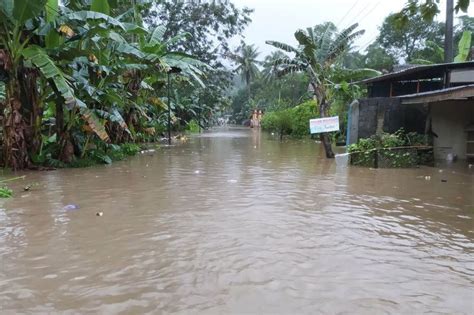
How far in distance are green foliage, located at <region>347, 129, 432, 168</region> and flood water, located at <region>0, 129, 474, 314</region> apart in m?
3.41

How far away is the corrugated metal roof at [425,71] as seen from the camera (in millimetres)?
16781

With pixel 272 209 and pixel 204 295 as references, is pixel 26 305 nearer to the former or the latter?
pixel 204 295

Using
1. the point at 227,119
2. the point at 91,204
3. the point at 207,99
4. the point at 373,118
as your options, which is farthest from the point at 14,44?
the point at 227,119

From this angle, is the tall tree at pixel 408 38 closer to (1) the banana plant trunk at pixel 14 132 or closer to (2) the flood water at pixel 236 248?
(2) the flood water at pixel 236 248

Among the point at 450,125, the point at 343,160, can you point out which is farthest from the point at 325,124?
the point at 450,125

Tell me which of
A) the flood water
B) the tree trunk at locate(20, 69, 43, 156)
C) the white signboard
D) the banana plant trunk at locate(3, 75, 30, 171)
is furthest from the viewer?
the white signboard

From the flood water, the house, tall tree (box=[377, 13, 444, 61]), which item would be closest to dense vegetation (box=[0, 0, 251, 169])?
the flood water

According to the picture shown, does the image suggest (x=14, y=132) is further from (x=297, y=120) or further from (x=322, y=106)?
(x=297, y=120)

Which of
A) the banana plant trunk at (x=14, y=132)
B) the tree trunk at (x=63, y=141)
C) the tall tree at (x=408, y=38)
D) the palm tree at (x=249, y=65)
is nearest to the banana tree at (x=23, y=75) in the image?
the banana plant trunk at (x=14, y=132)

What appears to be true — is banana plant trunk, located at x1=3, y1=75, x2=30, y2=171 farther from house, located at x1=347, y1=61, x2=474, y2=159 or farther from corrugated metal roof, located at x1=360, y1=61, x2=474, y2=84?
corrugated metal roof, located at x1=360, y1=61, x2=474, y2=84

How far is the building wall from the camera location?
1439 centimetres

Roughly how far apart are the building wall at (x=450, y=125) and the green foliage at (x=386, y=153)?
0.99 m

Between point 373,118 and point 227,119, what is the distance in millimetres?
91688

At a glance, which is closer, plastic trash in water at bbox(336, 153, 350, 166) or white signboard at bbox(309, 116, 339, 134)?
plastic trash in water at bbox(336, 153, 350, 166)
